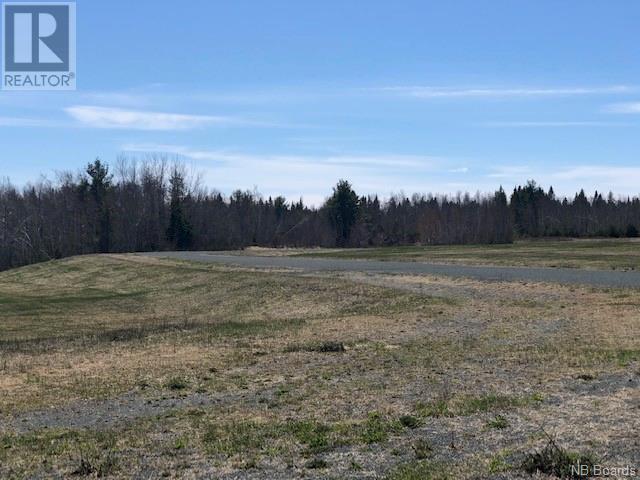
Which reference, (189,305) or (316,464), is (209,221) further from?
(316,464)

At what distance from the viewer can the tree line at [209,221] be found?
100688 millimetres

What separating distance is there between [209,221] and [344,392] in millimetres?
99405

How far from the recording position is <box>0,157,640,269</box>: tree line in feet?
330

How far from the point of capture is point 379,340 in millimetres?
16344

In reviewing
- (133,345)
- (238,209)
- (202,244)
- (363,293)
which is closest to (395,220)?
(238,209)

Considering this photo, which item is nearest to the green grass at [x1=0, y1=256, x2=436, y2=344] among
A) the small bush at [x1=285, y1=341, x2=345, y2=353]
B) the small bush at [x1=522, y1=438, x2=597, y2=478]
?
the small bush at [x1=285, y1=341, x2=345, y2=353]

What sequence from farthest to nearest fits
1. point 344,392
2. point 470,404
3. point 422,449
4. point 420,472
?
point 344,392
point 470,404
point 422,449
point 420,472

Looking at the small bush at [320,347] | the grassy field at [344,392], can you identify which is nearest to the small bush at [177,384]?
the grassy field at [344,392]

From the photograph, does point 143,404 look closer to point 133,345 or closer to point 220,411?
point 220,411

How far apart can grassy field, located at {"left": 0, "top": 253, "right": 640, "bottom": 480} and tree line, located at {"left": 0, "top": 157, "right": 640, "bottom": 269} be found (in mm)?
75877

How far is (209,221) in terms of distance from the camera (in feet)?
354

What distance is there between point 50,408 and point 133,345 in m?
7.09

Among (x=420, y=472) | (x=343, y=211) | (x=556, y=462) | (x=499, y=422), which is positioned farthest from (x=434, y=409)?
(x=343, y=211)

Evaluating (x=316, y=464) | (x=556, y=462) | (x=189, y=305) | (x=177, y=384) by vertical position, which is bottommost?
(x=189, y=305)
